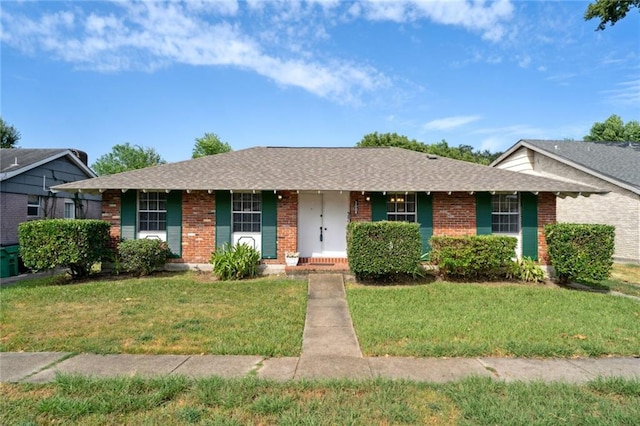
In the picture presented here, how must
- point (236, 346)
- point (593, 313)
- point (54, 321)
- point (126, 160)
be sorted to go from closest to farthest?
point (236, 346), point (54, 321), point (593, 313), point (126, 160)

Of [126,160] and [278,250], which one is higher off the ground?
[126,160]

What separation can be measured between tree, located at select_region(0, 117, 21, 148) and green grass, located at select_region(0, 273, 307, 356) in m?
28.6

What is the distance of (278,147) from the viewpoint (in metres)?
14.8

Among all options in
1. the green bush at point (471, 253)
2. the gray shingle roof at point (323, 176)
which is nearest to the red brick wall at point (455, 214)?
the gray shingle roof at point (323, 176)

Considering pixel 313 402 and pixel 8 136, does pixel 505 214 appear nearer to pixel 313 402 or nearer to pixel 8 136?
pixel 313 402

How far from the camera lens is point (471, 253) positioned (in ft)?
29.6

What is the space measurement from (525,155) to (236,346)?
1830 centimetres

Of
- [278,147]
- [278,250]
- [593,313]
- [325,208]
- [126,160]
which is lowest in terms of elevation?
[593,313]

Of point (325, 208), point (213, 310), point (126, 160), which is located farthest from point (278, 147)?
point (126, 160)

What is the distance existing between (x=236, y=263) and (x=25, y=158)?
11.6 meters

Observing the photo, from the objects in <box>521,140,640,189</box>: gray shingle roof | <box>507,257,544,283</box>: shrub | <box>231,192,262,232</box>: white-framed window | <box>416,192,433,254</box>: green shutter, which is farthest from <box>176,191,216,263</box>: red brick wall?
<box>521,140,640,189</box>: gray shingle roof

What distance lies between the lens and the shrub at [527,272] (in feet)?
31.6

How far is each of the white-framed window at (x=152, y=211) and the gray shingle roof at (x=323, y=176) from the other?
53cm

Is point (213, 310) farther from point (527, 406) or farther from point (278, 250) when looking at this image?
point (527, 406)
